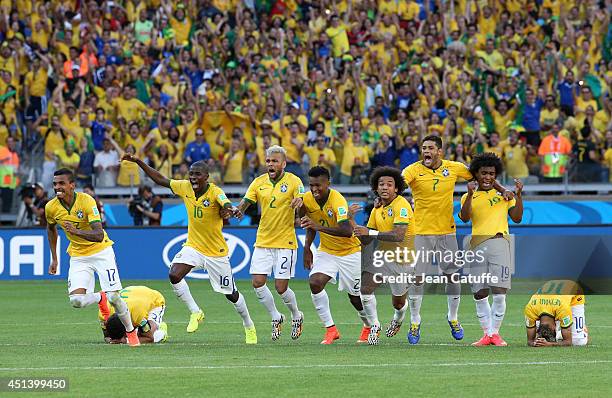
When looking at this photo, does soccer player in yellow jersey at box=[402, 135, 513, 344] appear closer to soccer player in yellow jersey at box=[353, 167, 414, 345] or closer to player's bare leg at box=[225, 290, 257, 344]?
soccer player in yellow jersey at box=[353, 167, 414, 345]

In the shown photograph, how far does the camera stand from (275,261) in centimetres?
1734

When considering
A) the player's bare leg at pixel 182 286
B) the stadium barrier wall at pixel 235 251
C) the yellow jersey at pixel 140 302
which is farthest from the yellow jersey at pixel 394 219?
the stadium barrier wall at pixel 235 251

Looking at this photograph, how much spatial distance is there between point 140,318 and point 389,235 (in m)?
3.37

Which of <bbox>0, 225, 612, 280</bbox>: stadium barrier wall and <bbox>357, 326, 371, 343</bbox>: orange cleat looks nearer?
<bbox>357, 326, 371, 343</bbox>: orange cleat

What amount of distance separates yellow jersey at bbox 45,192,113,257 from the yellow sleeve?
3.64 m

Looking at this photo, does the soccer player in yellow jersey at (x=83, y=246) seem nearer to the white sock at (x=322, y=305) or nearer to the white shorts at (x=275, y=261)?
the white shorts at (x=275, y=261)

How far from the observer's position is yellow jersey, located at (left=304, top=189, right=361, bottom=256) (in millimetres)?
16875

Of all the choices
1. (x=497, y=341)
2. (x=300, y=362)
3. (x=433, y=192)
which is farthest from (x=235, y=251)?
(x=300, y=362)

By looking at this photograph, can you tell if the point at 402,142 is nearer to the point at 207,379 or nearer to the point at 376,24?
the point at 376,24

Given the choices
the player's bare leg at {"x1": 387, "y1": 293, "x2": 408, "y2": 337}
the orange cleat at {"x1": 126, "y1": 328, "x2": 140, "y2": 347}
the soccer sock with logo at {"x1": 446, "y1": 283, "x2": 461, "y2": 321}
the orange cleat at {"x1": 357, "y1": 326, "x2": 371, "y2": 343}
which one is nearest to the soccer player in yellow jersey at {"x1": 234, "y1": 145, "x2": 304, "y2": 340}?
the orange cleat at {"x1": 357, "y1": 326, "x2": 371, "y2": 343}

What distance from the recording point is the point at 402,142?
30.0 metres

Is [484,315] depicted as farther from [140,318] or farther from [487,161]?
[140,318]

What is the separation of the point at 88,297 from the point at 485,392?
687 cm

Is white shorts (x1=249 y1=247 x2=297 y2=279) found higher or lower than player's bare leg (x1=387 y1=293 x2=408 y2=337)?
higher
